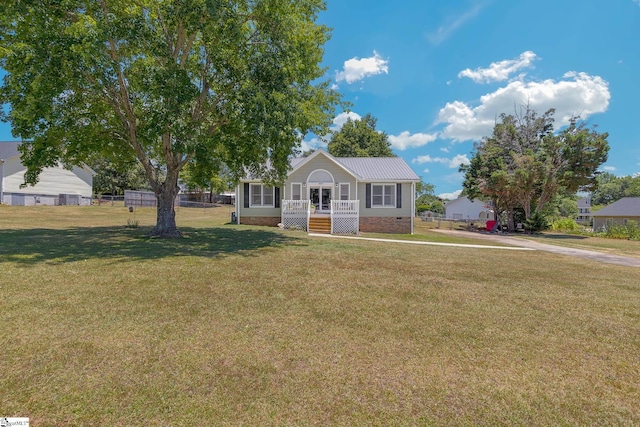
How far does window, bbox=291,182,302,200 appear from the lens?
19.8 metres

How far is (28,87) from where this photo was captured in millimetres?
9352

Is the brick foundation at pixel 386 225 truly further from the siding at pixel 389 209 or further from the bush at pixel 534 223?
the bush at pixel 534 223

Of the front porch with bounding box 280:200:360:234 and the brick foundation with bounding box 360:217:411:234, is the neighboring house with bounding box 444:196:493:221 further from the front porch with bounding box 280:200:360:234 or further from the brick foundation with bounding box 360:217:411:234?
the front porch with bounding box 280:200:360:234

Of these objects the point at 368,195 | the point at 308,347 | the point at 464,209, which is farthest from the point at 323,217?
the point at 464,209

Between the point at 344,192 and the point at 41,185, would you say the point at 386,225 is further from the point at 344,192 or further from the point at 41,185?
the point at 41,185

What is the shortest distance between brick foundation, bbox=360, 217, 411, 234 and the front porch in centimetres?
217

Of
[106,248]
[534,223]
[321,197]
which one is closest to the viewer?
[106,248]

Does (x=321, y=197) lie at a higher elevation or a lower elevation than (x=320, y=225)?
higher

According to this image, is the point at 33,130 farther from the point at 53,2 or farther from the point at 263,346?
the point at 263,346

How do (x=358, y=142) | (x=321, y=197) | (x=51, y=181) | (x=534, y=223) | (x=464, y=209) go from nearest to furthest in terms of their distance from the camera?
(x=321, y=197)
(x=534, y=223)
(x=51, y=181)
(x=358, y=142)
(x=464, y=209)

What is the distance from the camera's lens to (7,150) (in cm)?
2955

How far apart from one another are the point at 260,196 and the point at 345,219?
234 inches

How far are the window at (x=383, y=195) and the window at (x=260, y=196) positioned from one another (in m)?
6.51

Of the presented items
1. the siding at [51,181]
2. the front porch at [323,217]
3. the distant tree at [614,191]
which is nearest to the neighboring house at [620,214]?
the front porch at [323,217]
